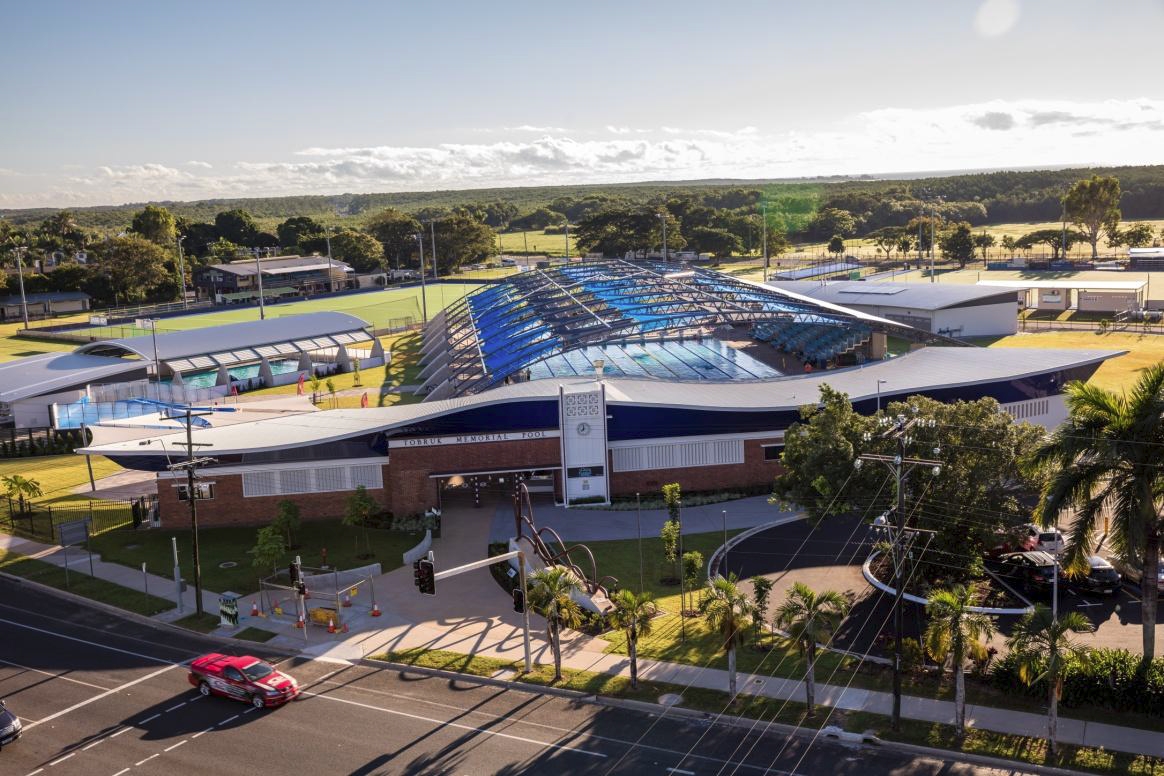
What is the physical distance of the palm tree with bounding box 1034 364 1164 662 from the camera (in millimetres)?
24781

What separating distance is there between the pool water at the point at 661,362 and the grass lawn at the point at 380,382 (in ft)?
50.8

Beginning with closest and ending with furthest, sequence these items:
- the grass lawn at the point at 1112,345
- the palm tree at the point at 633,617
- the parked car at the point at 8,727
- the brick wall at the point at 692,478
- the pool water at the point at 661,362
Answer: the parked car at the point at 8,727, the palm tree at the point at 633,617, the brick wall at the point at 692,478, the pool water at the point at 661,362, the grass lawn at the point at 1112,345

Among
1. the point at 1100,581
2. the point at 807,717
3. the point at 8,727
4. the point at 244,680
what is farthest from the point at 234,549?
the point at 1100,581

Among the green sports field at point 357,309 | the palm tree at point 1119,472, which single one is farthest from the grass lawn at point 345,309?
the palm tree at point 1119,472

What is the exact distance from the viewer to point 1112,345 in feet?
250

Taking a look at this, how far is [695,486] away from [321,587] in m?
18.2

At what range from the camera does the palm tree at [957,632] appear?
23.9 m

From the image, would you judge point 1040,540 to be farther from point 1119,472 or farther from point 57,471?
point 57,471

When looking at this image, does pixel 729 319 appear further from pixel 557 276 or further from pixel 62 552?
pixel 62 552

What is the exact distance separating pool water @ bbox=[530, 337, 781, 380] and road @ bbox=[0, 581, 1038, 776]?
25.2 metres

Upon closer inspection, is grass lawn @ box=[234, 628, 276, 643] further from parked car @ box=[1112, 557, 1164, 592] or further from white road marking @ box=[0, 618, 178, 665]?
parked car @ box=[1112, 557, 1164, 592]

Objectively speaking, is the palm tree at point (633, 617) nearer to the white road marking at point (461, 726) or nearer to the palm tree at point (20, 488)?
the white road marking at point (461, 726)

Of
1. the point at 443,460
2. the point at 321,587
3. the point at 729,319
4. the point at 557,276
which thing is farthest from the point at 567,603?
the point at 557,276

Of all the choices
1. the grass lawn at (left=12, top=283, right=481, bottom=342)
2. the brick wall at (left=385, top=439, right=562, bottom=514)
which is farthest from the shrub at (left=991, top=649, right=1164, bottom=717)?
the grass lawn at (left=12, top=283, right=481, bottom=342)
